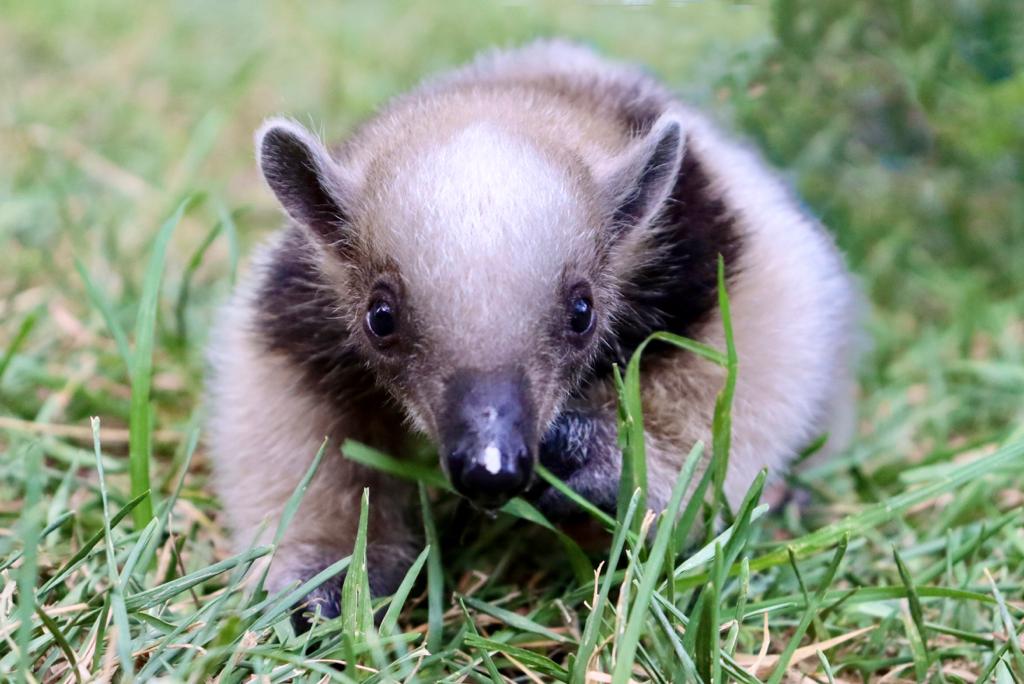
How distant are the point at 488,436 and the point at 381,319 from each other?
2.02 ft

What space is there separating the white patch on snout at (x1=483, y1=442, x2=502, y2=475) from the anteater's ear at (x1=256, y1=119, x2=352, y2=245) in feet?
3.43

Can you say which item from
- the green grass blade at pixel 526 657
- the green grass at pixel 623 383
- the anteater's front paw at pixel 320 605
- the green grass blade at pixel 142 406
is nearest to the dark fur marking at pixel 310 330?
the green grass at pixel 623 383

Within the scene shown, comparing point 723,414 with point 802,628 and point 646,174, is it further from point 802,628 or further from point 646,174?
point 646,174

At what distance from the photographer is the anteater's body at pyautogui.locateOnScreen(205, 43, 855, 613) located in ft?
9.36

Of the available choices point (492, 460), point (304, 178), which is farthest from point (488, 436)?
point (304, 178)

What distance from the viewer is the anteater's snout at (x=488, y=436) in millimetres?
2596

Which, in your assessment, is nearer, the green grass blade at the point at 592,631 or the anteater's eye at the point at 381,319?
the green grass blade at the point at 592,631

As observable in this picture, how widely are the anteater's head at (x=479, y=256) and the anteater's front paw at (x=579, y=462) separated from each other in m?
0.20

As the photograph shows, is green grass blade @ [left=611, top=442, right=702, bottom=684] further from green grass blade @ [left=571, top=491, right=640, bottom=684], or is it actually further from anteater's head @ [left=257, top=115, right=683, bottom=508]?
anteater's head @ [left=257, top=115, right=683, bottom=508]

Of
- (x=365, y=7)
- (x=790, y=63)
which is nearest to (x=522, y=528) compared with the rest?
(x=790, y=63)

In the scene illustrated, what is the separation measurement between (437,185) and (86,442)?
2252 mm

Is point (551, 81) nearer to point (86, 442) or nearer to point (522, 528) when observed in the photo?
point (522, 528)

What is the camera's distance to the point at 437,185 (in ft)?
9.86

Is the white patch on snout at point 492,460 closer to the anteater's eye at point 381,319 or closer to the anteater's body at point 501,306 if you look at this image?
the anteater's body at point 501,306
